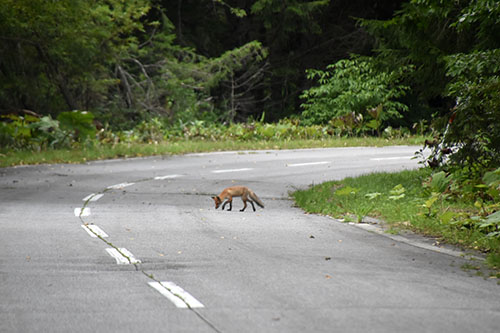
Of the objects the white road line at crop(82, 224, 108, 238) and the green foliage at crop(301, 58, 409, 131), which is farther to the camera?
the green foliage at crop(301, 58, 409, 131)

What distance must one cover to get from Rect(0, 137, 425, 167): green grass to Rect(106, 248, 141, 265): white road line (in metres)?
12.9

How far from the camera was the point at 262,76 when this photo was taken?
42406mm

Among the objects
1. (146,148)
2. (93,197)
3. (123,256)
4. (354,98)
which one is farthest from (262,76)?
(123,256)

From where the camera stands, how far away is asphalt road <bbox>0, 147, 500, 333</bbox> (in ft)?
17.9

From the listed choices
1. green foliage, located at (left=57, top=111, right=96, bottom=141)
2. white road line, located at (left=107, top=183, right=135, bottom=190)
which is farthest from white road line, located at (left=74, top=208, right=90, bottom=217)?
green foliage, located at (left=57, top=111, right=96, bottom=141)

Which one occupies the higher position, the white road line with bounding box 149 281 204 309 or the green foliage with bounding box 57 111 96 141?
the green foliage with bounding box 57 111 96 141

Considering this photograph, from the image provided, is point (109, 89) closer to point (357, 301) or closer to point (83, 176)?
point (83, 176)

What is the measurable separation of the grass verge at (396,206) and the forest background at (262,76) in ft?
0.81

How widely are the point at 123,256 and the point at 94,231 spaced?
1935 millimetres

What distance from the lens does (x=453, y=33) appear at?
13750 millimetres

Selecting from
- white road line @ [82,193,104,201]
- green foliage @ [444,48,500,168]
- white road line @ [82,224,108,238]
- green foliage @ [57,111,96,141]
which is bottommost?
white road line @ [82,193,104,201]

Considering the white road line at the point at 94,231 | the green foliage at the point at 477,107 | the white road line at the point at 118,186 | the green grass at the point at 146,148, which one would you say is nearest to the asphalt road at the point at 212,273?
the white road line at the point at 94,231

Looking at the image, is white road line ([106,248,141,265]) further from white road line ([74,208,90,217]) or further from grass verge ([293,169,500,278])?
grass verge ([293,169,500,278])

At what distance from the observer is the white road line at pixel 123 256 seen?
24.9 ft
